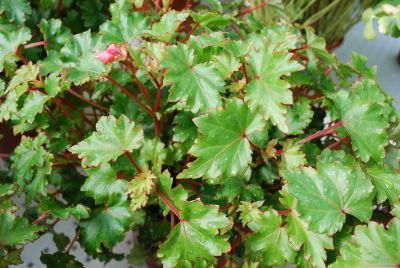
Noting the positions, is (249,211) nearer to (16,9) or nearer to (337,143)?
(337,143)

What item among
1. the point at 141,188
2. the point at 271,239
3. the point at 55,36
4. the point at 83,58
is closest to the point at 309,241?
the point at 271,239

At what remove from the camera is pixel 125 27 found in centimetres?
87

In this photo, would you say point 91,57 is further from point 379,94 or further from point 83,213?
point 379,94

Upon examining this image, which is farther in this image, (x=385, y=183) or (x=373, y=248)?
(x=385, y=183)

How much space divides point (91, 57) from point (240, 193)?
349 mm

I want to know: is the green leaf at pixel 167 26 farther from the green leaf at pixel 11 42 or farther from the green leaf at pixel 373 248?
the green leaf at pixel 373 248

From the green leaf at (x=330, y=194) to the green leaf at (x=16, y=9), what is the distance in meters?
0.67

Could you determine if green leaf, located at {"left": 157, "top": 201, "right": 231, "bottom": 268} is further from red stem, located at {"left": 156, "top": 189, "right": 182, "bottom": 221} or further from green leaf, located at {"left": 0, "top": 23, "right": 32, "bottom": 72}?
green leaf, located at {"left": 0, "top": 23, "right": 32, "bottom": 72}

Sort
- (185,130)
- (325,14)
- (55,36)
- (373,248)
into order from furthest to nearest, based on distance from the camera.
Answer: (325,14) < (55,36) < (185,130) < (373,248)

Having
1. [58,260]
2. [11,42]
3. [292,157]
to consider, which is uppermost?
[11,42]

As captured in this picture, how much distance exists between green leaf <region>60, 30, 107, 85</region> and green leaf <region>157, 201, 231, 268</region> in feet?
0.91

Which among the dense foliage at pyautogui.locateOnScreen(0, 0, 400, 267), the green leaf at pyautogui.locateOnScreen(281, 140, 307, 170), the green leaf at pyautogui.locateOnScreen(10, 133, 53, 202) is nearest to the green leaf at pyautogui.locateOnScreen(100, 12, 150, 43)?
the dense foliage at pyautogui.locateOnScreen(0, 0, 400, 267)

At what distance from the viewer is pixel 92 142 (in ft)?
2.45

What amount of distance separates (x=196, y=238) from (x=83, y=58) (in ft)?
1.21
